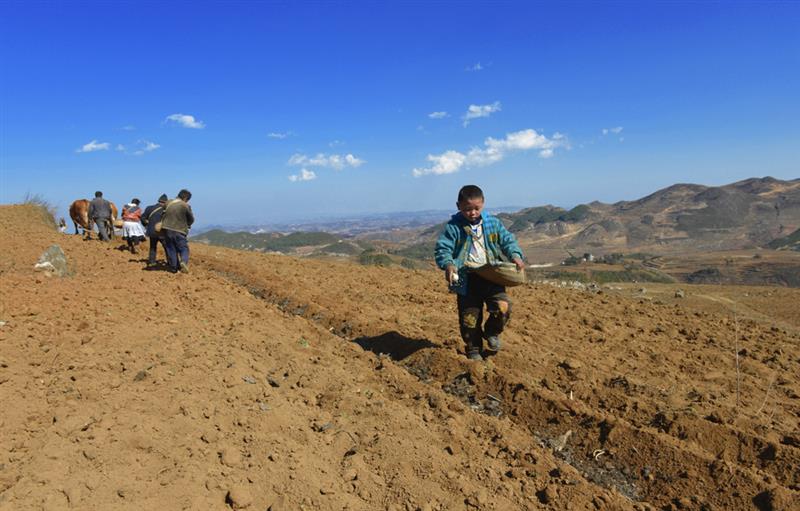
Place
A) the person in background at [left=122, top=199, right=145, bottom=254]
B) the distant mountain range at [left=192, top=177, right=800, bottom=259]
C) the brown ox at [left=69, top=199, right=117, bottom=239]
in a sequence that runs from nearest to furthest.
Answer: the person in background at [left=122, top=199, right=145, bottom=254] < the brown ox at [left=69, top=199, right=117, bottom=239] < the distant mountain range at [left=192, top=177, right=800, bottom=259]

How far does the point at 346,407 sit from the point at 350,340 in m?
2.53

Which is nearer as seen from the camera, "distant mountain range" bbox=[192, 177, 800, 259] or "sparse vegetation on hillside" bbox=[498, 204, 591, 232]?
"distant mountain range" bbox=[192, 177, 800, 259]

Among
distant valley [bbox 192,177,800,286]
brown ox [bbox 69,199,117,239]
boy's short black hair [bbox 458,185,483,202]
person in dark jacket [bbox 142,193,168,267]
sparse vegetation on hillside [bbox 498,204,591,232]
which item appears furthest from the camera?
sparse vegetation on hillside [bbox 498,204,591,232]

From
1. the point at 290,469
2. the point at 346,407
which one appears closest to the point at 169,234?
the point at 346,407

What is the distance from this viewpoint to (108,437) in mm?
2904

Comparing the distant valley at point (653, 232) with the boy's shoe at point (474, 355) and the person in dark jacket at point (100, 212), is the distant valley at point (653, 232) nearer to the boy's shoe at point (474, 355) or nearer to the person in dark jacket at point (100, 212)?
the person in dark jacket at point (100, 212)

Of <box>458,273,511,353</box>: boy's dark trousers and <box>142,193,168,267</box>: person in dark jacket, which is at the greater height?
<box>142,193,168,267</box>: person in dark jacket

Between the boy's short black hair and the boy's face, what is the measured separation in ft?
0.10

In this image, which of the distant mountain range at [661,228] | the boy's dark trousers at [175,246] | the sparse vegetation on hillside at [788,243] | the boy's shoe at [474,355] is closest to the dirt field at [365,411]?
the boy's shoe at [474,355]

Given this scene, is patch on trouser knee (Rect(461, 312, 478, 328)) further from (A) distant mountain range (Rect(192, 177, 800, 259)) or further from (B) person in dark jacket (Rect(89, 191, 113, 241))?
(A) distant mountain range (Rect(192, 177, 800, 259))

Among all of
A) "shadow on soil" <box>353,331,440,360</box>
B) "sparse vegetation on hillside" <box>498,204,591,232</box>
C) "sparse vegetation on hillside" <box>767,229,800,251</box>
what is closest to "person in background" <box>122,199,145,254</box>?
"shadow on soil" <box>353,331,440,360</box>

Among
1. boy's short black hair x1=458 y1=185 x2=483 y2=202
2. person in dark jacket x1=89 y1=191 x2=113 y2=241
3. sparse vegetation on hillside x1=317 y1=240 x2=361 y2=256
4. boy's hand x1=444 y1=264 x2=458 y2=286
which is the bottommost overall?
sparse vegetation on hillside x1=317 y1=240 x2=361 y2=256

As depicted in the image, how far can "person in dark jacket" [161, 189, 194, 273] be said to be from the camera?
30.9 feet

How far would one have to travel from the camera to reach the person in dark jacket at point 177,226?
9414 mm
